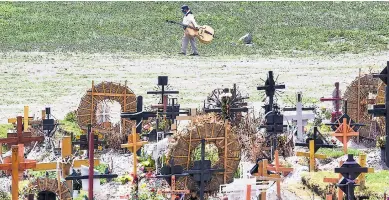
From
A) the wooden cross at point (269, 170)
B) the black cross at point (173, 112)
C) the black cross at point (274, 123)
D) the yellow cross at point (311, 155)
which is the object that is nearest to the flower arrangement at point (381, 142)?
the yellow cross at point (311, 155)

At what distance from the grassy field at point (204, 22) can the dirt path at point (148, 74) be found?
2681mm

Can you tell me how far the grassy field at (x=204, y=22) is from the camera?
51281mm

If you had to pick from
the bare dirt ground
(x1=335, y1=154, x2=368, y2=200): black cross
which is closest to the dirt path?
the bare dirt ground

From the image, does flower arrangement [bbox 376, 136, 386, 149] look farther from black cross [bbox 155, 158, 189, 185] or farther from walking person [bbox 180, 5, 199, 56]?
walking person [bbox 180, 5, 199, 56]

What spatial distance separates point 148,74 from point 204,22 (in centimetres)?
1397

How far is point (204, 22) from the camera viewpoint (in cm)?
5697

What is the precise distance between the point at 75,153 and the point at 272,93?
3.60 m

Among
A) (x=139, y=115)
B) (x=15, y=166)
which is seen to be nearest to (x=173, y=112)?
(x=139, y=115)

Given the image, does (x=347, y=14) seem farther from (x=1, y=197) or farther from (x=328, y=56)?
(x=1, y=197)

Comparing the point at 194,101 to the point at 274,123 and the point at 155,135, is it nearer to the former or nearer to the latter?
the point at 155,135

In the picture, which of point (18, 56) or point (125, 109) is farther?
point (18, 56)

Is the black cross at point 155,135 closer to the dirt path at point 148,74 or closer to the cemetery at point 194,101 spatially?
the cemetery at point 194,101

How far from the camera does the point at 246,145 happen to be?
93.9ft

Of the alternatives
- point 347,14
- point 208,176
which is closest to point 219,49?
point 347,14
